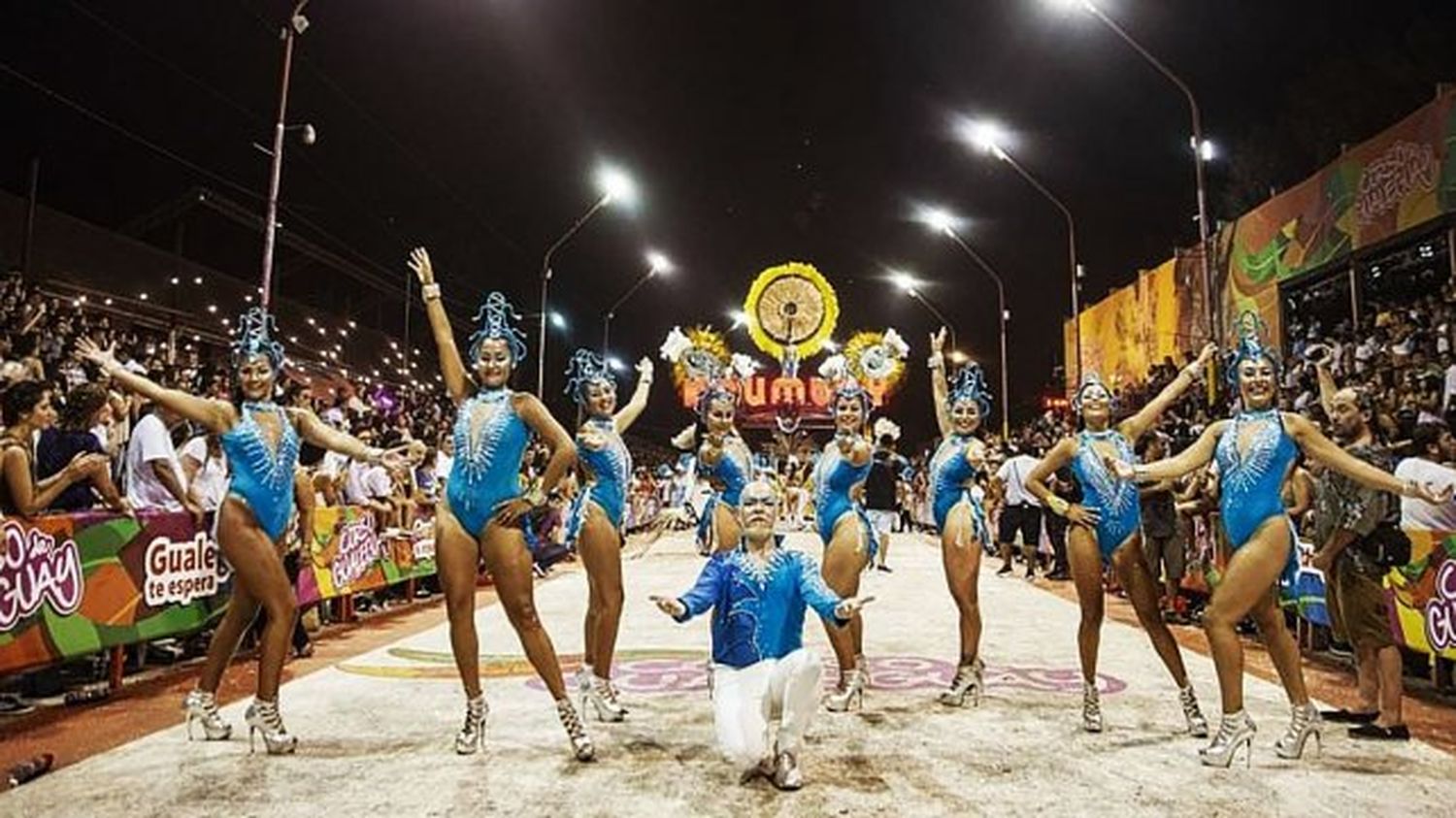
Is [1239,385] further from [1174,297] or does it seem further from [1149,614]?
[1174,297]

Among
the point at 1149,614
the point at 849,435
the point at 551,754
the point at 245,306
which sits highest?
the point at 245,306

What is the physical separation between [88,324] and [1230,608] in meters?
20.6

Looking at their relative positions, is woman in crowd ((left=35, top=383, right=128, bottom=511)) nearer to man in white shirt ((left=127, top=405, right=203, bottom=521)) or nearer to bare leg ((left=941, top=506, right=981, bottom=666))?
man in white shirt ((left=127, top=405, right=203, bottom=521))

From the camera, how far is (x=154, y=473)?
26.0 feet

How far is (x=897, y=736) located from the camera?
564 cm

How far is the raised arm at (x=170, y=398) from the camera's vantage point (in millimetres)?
5230

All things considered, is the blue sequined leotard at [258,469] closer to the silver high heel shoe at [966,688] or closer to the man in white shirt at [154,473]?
the man in white shirt at [154,473]

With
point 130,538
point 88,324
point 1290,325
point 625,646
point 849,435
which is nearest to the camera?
point 849,435

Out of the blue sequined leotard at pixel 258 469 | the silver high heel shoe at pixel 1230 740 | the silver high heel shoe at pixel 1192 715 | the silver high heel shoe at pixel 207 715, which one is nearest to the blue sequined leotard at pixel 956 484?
the silver high heel shoe at pixel 1192 715

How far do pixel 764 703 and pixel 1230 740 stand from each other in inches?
98.4

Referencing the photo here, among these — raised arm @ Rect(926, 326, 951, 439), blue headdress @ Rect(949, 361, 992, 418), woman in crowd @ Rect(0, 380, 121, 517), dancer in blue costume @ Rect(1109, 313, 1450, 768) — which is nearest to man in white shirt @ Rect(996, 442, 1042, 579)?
raised arm @ Rect(926, 326, 951, 439)

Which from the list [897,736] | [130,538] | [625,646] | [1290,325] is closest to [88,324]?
[130,538]

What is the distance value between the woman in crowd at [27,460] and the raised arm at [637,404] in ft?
12.3

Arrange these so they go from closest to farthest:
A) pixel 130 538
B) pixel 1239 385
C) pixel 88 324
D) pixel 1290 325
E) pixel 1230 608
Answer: pixel 1230 608, pixel 1239 385, pixel 130 538, pixel 88 324, pixel 1290 325
